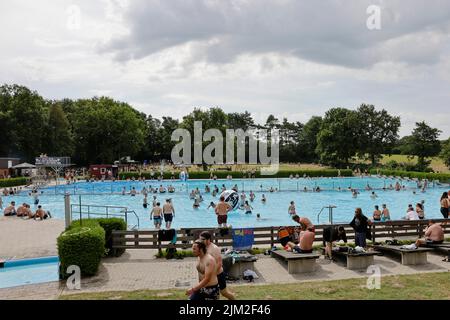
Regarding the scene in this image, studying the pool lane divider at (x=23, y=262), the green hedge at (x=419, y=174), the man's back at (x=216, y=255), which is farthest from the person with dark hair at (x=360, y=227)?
the green hedge at (x=419, y=174)

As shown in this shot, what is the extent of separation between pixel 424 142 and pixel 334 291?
71692mm

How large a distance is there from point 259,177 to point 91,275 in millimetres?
50618

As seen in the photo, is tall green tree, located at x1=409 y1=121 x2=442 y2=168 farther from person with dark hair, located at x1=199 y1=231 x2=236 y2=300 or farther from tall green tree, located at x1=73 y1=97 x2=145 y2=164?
person with dark hair, located at x1=199 y1=231 x2=236 y2=300

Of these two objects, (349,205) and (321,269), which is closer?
(321,269)

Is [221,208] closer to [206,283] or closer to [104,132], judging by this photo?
[206,283]

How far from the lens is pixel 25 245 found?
16.1 meters


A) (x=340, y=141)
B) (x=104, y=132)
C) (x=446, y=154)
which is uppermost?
(x=104, y=132)

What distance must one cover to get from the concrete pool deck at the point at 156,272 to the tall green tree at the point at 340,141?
70.4 m

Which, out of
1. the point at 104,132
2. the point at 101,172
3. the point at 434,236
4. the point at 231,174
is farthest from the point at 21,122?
the point at 434,236

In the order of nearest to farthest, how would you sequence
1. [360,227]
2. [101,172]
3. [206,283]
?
[206,283] → [360,227] → [101,172]

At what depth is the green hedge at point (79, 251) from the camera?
11352mm

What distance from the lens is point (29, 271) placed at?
1320 centimetres
